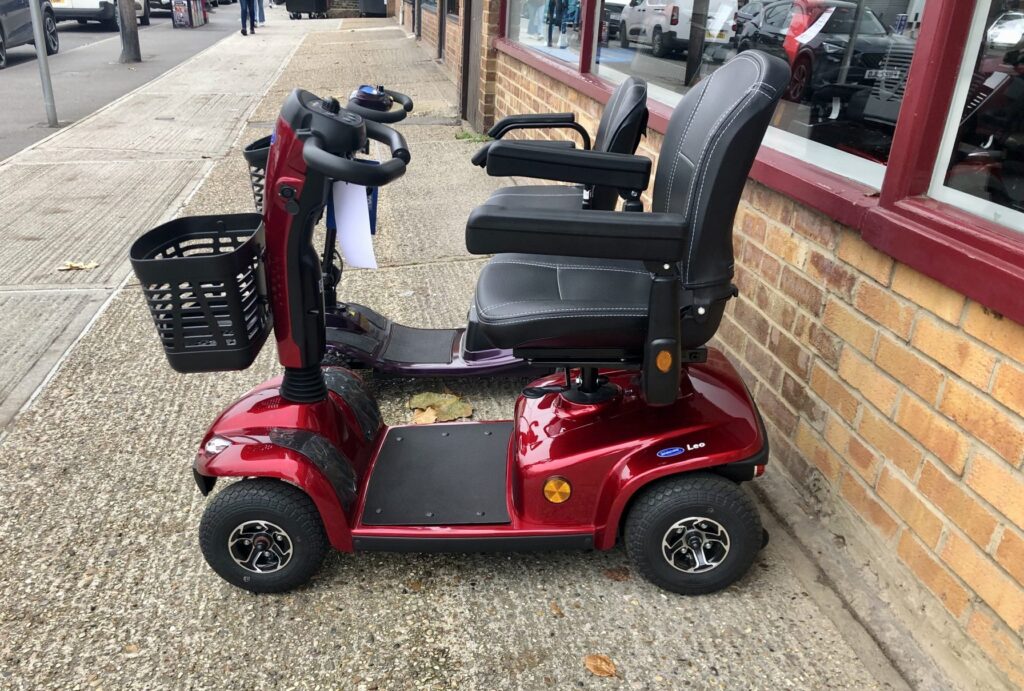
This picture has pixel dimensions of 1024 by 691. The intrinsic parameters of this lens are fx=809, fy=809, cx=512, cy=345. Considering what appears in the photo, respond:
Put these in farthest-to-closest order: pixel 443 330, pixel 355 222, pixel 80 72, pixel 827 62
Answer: pixel 80 72, pixel 443 330, pixel 827 62, pixel 355 222

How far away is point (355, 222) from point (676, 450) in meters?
1.14

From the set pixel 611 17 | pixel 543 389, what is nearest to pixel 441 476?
pixel 543 389

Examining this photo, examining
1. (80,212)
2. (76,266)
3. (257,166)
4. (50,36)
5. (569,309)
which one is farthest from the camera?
(50,36)

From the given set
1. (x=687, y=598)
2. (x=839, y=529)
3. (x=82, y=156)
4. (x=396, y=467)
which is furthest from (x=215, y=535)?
(x=82, y=156)

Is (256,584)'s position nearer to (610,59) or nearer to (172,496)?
(172,496)

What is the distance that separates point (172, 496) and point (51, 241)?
3.33 m

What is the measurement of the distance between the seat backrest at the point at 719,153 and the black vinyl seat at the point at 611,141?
337 millimetres

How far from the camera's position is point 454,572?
2.46m

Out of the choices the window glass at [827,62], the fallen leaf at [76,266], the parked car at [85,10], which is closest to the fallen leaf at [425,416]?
the window glass at [827,62]

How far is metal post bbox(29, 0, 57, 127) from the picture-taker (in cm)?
814

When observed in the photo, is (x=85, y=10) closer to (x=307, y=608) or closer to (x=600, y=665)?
(x=307, y=608)

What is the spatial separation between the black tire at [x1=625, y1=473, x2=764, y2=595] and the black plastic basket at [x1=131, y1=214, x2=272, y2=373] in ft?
3.94

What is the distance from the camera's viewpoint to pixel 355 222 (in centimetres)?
239

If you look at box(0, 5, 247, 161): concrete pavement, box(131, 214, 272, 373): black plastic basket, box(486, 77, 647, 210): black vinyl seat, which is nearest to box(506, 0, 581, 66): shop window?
box(486, 77, 647, 210): black vinyl seat
